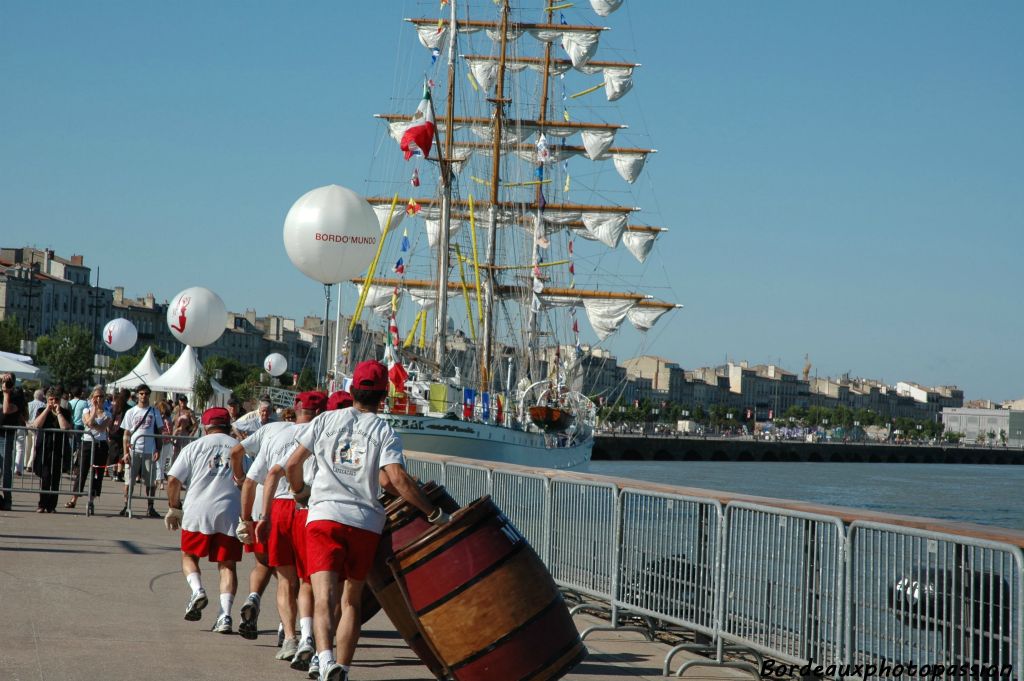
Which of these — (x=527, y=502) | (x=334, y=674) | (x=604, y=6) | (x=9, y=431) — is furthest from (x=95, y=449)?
(x=604, y=6)

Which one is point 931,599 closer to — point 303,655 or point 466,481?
point 303,655

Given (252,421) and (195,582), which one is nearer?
(195,582)

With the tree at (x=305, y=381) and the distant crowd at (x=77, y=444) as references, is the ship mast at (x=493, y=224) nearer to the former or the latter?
the tree at (x=305, y=381)

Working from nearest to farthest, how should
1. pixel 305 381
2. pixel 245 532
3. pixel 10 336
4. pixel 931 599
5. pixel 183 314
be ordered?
1. pixel 931 599
2. pixel 245 532
3. pixel 183 314
4. pixel 10 336
5. pixel 305 381

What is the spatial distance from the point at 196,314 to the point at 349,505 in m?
20.5

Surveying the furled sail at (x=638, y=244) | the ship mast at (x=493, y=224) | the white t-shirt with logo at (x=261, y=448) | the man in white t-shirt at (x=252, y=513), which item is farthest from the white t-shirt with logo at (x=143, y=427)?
the furled sail at (x=638, y=244)

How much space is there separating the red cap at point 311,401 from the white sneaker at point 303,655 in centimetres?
165

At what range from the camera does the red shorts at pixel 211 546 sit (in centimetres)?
955

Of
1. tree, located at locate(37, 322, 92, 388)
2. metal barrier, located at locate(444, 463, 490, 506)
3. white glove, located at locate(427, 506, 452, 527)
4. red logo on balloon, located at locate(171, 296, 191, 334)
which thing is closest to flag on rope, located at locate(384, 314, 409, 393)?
red logo on balloon, located at locate(171, 296, 191, 334)

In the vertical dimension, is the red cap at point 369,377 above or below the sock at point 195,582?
above

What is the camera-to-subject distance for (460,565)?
6.69m

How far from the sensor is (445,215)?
41.2m

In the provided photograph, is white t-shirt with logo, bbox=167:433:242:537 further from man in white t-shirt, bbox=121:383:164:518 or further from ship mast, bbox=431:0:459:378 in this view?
ship mast, bbox=431:0:459:378

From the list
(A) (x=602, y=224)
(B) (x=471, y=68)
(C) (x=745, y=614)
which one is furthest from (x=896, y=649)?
(A) (x=602, y=224)
